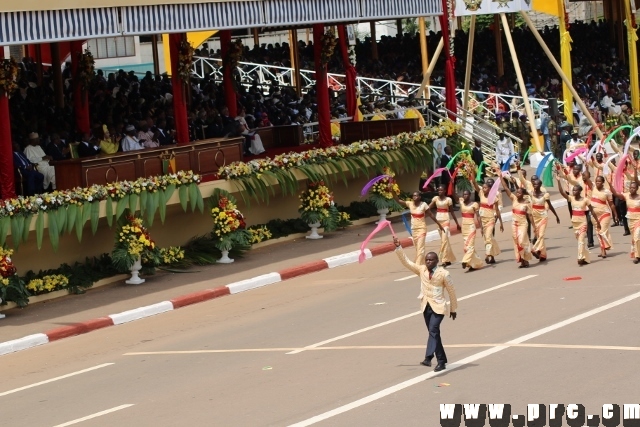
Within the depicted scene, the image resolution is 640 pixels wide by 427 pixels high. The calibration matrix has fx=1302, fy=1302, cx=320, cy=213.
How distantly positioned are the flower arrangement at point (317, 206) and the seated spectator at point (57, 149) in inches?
185

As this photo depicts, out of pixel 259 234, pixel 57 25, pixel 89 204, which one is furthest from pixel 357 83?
pixel 57 25

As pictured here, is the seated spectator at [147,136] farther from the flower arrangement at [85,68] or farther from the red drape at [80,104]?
the flower arrangement at [85,68]

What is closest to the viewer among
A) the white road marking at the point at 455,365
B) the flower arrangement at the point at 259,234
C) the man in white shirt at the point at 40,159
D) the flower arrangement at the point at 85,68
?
the white road marking at the point at 455,365

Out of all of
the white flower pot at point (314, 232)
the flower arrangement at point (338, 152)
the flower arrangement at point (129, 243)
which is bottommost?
the white flower pot at point (314, 232)

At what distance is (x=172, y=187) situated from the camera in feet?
71.4

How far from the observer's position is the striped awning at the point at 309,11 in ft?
77.3

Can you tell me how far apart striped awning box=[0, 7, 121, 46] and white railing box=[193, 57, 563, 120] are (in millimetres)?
17175

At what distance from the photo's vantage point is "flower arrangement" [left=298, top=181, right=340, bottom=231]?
2481 centimetres

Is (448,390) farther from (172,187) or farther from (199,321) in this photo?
(172,187)

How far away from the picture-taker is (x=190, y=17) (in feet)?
71.9

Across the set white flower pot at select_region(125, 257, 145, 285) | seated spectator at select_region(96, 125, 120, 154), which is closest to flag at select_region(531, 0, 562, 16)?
seated spectator at select_region(96, 125, 120, 154)

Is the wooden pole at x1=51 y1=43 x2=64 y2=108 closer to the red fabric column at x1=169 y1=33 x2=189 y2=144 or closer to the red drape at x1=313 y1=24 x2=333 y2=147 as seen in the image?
the red fabric column at x1=169 y1=33 x2=189 y2=144

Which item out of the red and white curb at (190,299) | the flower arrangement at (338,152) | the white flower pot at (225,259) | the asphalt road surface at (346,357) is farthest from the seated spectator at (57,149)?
the asphalt road surface at (346,357)

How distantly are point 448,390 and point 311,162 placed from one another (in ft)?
41.0
